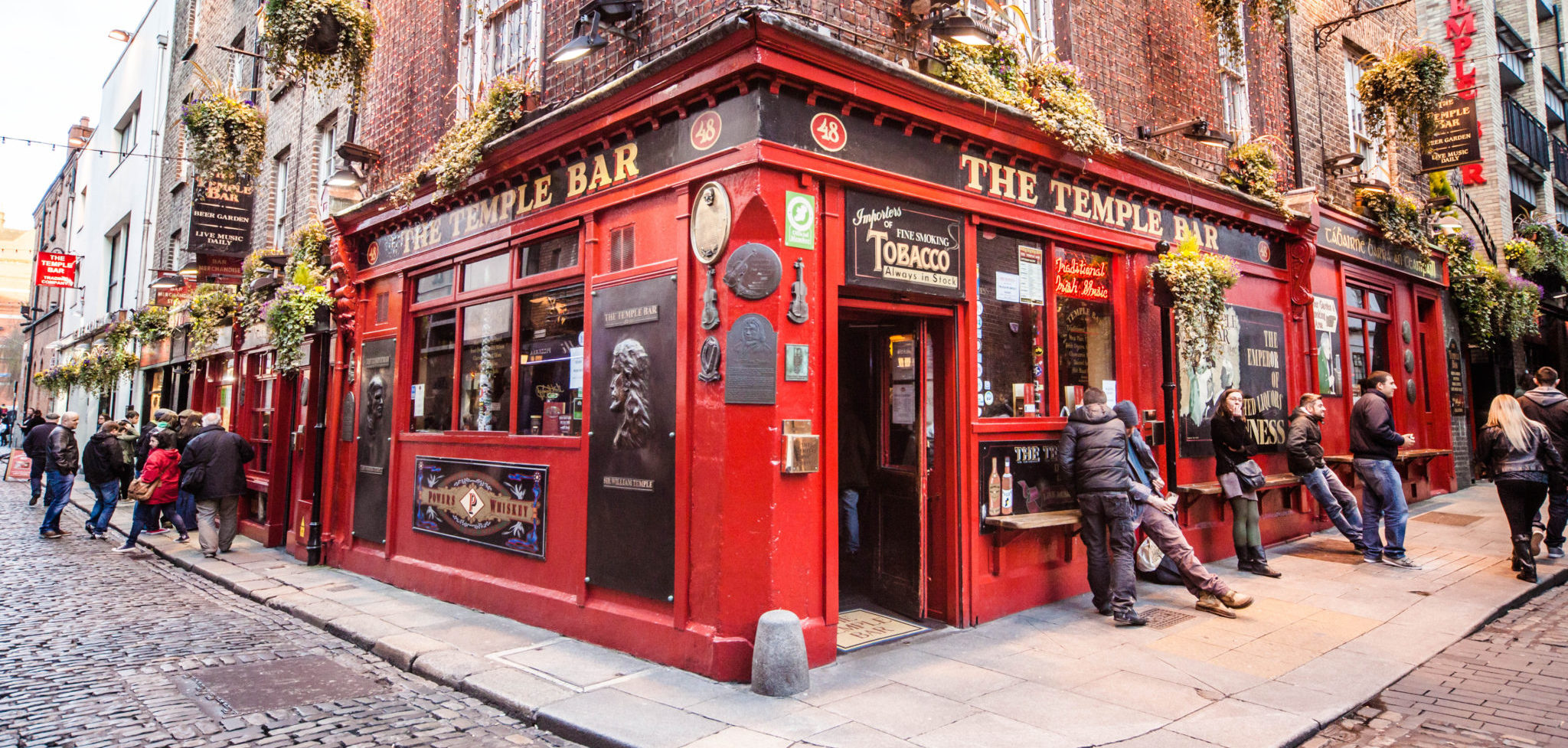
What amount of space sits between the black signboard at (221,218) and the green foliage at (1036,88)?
41.0 feet

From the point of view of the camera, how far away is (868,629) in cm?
647

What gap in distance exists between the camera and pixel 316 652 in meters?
6.28

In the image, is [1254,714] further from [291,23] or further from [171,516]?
[171,516]

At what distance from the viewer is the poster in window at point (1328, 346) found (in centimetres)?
1061

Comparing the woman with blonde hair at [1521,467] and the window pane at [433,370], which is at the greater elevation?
the window pane at [433,370]

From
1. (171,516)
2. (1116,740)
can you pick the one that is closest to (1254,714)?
(1116,740)

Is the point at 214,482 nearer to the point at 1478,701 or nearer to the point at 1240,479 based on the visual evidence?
the point at 1240,479

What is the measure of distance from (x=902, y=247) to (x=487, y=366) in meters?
4.50

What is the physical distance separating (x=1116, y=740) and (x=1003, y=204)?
4.52 m

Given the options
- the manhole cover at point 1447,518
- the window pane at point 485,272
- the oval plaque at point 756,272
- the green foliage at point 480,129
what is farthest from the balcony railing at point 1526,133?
the window pane at point 485,272

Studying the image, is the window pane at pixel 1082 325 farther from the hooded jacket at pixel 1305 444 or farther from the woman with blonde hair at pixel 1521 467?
the woman with blonde hair at pixel 1521 467

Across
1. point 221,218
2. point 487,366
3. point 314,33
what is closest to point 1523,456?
point 487,366

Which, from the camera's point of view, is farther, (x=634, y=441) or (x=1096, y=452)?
(x=1096, y=452)

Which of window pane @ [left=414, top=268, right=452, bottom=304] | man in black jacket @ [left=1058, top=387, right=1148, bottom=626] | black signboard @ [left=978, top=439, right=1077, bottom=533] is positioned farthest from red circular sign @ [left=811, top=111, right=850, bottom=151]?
window pane @ [left=414, top=268, right=452, bottom=304]
